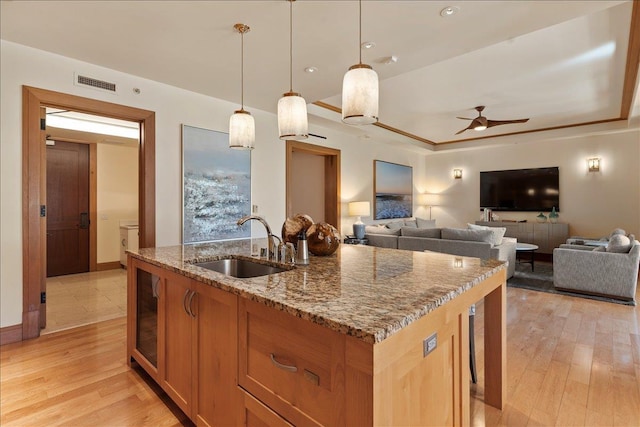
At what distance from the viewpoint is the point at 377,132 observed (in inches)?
238

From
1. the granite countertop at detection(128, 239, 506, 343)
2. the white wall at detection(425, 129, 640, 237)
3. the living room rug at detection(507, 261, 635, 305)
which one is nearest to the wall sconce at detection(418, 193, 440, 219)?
the white wall at detection(425, 129, 640, 237)

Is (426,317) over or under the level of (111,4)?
under

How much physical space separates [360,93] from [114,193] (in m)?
5.87

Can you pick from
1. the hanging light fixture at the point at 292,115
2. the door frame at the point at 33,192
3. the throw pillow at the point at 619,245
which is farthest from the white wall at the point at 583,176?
the door frame at the point at 33,192

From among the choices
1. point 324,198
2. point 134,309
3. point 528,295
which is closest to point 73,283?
point 134,309

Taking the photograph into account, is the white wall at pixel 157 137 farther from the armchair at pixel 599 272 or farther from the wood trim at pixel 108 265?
the armchair at pixel 599 272

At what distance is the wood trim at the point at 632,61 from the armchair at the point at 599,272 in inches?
75.0

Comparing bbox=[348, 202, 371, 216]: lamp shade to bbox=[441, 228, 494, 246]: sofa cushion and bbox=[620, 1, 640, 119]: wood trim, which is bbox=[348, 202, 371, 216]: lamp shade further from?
bbox=[620, 1, 640, 119]: wood trim

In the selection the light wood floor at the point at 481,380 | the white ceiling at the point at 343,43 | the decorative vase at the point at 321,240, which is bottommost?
the light wood floor at the point at 481,380

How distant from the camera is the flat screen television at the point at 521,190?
670 cm

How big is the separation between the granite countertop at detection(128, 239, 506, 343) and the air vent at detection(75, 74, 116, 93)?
2055 mm

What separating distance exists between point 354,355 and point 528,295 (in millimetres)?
4118

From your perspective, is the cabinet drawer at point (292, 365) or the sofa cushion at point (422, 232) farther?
the sofa cushion at point (422, 232)

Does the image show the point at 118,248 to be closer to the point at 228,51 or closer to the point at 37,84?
the point at 37,84
